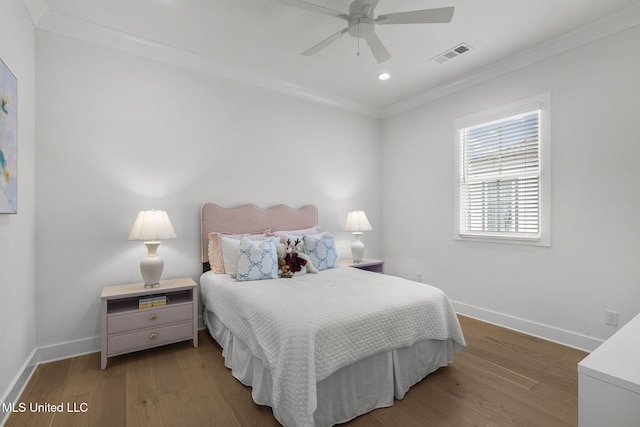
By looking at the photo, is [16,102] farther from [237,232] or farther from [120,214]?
[237,232]

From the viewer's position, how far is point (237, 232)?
11.1ft

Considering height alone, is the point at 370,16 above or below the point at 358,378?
above

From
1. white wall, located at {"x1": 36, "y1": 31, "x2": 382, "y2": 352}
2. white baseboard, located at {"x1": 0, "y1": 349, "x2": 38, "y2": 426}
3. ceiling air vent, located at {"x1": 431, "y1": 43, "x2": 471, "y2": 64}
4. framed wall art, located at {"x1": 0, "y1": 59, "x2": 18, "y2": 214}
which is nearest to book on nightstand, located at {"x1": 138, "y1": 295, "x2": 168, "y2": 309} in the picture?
white wall, located at {"x1": 36, "y1": 31, "x2": 382, "y2": 352}

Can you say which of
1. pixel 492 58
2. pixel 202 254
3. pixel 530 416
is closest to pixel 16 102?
pixel 202 254

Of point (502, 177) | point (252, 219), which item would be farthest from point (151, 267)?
point (502, 177)

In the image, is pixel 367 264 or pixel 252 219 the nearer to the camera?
pixel 252 219

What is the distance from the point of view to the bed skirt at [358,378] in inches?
69.1

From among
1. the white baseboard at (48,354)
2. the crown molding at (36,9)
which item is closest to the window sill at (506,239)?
the white baseboard at (48,354)

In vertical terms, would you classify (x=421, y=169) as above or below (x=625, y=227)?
above

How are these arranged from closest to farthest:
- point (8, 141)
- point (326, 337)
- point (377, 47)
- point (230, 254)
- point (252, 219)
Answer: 1. point (326, 337)
2. point (8, 141)
3. point (377, 47)
4. point (230, 254)
5. point (252, 219)

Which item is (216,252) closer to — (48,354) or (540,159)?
(48,354)

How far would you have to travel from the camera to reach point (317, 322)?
68.4 inches

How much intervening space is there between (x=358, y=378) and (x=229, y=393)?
0.89 meters

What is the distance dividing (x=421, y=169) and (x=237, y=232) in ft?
8.41
